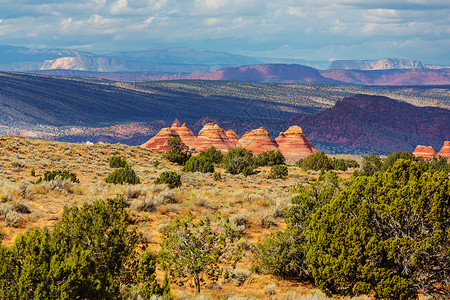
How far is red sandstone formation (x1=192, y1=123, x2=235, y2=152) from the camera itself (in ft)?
326

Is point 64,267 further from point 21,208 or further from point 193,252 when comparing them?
point 21,208

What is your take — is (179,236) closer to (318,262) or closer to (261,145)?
(318,262)

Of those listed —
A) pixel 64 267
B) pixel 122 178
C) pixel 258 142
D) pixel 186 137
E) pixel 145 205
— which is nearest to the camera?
pixel 64 267

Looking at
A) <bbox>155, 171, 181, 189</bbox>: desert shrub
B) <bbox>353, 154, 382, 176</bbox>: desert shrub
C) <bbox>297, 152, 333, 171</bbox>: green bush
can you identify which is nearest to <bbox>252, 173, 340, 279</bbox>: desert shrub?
<bbox>155, 171, 181, 189</bbox>: desert shrub

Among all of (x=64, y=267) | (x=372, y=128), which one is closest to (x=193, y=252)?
(x=64, y=267)

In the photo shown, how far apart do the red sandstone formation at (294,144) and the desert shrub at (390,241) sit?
97.1m

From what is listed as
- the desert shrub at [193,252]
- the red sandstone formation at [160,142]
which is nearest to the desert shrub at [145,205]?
the desert shrub at [193,252]

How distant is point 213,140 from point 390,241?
3637 inches

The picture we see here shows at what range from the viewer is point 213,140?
100m

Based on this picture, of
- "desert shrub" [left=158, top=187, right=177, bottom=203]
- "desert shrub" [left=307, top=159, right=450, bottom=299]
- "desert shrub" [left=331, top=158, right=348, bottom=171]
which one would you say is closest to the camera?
"desert shrub" [left=307, top=159, right=450, bottom=299]

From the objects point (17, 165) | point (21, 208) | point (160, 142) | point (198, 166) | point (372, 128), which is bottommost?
point (372, 128)

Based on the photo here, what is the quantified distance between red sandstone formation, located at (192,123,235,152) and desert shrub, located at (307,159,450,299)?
8897 centimetres

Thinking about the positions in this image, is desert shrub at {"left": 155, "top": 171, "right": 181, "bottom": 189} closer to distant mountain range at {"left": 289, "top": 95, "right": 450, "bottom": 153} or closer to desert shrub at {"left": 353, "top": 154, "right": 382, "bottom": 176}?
desert shrub at {"left": 353, "top": 154, "right": 382, "bottom": 176}

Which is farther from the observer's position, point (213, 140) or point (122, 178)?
point (213, 140)
